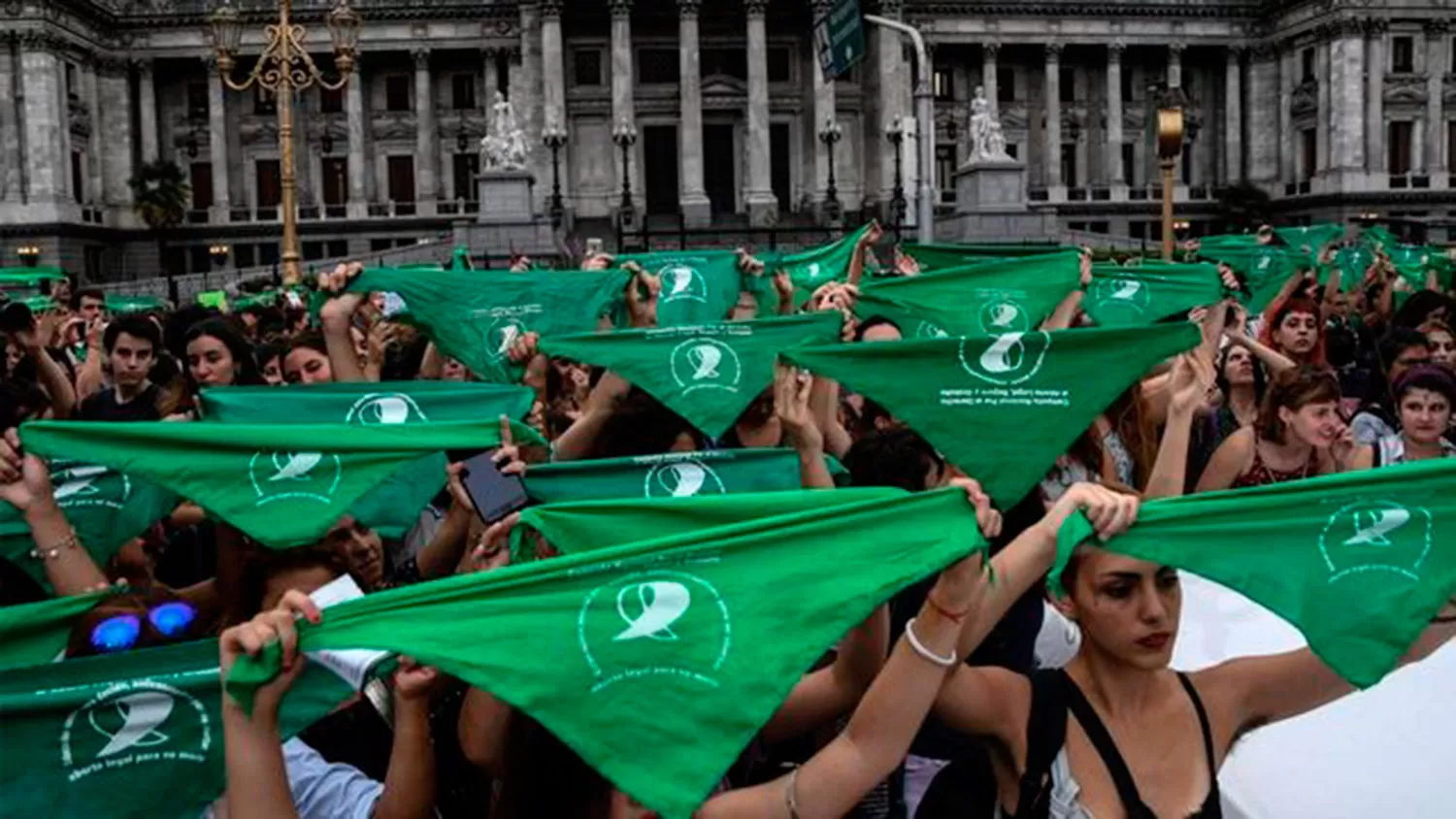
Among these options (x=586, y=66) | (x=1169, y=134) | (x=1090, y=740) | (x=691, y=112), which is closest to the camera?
(x=1090, y=740)

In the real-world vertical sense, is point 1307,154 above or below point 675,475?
above

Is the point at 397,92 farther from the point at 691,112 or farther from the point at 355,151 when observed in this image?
the point at 691,112

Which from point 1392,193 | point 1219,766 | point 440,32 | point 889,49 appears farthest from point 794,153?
point 1219,766

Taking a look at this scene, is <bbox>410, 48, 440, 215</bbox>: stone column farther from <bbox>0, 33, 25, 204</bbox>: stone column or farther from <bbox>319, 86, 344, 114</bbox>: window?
<bbox>0, 33, 25, 204</bbox>: stone column

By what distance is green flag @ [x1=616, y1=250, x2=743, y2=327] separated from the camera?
11148mm

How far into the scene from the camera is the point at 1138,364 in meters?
6.26

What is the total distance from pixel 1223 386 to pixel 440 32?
60170mm

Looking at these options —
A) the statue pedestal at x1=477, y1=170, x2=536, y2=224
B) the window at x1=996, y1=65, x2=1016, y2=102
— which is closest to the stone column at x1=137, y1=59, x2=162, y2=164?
the statue pedestal at x1=477, y1=170, x2=536, y2=224

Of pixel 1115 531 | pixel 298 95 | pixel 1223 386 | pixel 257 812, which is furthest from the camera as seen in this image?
pixel 298 95

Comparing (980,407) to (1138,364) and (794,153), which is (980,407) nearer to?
(1138,364)

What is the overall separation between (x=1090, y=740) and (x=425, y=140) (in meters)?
65.1

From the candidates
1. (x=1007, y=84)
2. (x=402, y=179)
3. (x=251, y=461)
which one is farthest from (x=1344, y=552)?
(x=1007, y=84)

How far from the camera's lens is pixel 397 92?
220 feet

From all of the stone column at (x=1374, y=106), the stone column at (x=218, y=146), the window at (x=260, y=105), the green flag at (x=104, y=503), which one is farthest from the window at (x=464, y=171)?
the green flag at (x=104, y=503)
